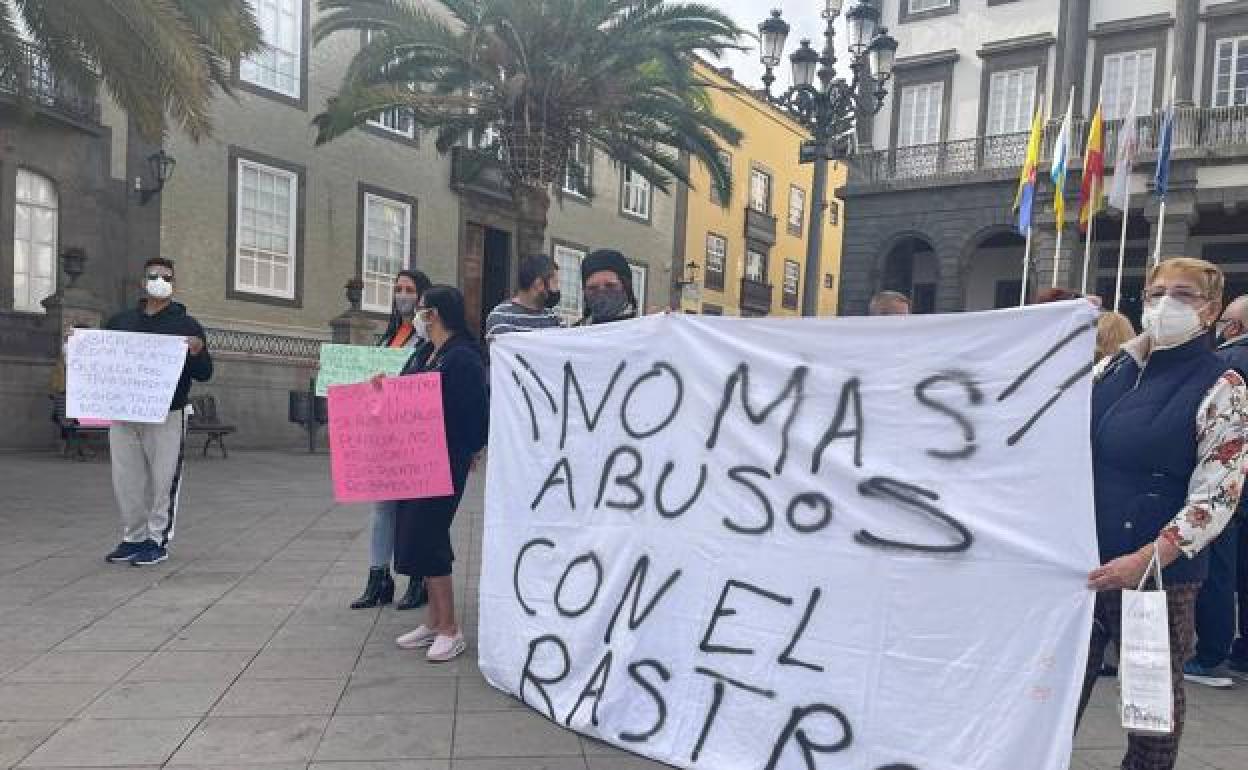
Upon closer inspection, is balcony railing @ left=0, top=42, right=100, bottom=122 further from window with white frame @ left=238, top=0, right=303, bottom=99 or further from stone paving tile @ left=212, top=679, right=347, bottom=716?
stone paving tile @ left=212, top=679, right=347, bottom=716

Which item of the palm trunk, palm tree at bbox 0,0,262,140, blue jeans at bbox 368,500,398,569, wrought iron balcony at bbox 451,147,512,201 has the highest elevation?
wrought iron balcony at bbox 451,147,512,201

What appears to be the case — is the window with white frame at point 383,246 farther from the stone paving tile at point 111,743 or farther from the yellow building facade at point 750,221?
the stone paving tile at point 111,743

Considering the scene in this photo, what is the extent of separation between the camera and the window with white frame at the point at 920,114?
22641mm

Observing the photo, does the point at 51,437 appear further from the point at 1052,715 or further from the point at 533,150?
the point at 1052,715

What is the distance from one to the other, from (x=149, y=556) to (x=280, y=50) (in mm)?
14040

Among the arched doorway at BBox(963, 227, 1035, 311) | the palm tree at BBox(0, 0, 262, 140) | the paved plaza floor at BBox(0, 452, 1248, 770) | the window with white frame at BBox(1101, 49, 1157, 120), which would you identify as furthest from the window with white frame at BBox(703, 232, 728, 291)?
the paved plaza floor at BBox(0, 452, 1248, 770)

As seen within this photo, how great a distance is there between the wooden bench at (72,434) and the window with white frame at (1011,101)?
2018 centimetres

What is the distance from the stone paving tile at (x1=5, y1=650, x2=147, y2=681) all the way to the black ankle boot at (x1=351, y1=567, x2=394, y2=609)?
4.01ft

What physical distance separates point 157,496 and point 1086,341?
555 cm

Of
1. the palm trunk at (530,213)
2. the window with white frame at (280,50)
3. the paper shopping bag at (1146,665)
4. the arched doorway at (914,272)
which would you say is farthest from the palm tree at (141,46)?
the arched doorway at (914,272)

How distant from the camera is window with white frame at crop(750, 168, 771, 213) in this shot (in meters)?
33.1

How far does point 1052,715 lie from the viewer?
2.39 metres

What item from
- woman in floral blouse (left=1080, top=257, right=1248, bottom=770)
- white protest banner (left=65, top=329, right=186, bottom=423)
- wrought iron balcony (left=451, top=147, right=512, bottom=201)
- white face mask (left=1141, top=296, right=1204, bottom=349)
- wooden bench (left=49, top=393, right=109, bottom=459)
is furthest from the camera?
wrought iron balcony (left=451, top=147, right=512, bottom=201)

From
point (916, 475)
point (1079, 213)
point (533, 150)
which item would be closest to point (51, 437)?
point (533, 150)
